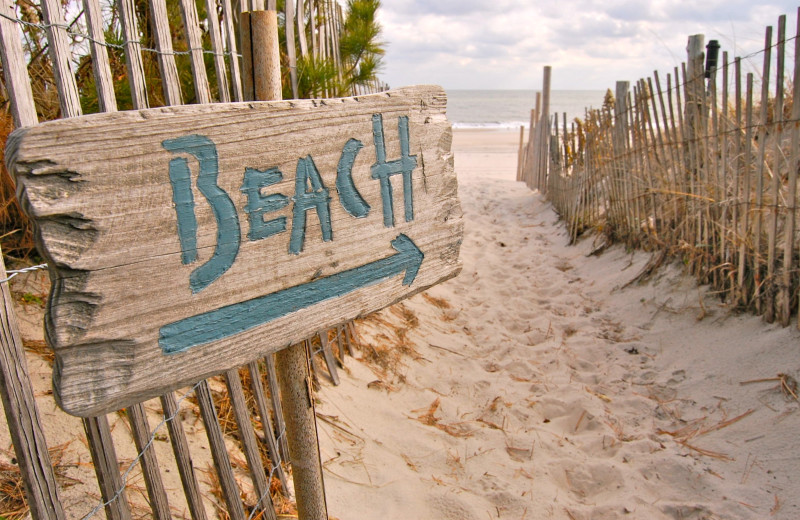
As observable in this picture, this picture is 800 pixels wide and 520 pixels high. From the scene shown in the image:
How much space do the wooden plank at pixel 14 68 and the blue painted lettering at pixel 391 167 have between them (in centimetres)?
65

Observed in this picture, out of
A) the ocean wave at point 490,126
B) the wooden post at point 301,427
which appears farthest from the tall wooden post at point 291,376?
the ocean wave at point 490,126

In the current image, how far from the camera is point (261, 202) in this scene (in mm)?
970

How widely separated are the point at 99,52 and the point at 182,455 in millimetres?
1037

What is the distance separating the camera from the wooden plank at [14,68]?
1.05 m

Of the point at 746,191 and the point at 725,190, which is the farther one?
the point at 725,190

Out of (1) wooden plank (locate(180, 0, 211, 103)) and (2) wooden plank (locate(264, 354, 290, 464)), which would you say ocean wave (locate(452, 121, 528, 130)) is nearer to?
(2) wooden plank (locate(264, 354, 290, 464))

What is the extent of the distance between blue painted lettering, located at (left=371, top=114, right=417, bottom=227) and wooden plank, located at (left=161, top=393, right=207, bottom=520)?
2.63 ft

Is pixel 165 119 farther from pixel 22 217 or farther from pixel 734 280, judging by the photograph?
pixel 734 280

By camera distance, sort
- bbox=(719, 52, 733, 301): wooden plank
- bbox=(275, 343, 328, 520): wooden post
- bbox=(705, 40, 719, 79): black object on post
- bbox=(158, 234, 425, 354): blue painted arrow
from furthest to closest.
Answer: bbox=(705, 40, 719, 79): black object on post → bbox=(719, 52, 733, 301): wooden plank → bbox=(275, 343, 328, 520): wooden post → bbox=(158, 234, 425, 354): blue painted arrow

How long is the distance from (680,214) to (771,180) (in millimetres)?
982

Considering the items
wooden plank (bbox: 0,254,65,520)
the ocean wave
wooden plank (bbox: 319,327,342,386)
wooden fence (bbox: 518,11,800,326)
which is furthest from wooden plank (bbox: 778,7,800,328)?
the ocean wave

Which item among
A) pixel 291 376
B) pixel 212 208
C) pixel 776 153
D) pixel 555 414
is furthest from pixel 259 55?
pixel 776 153

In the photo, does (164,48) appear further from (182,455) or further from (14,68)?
(182,455)

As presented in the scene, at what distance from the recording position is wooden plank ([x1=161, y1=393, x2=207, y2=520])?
4.92 feet
